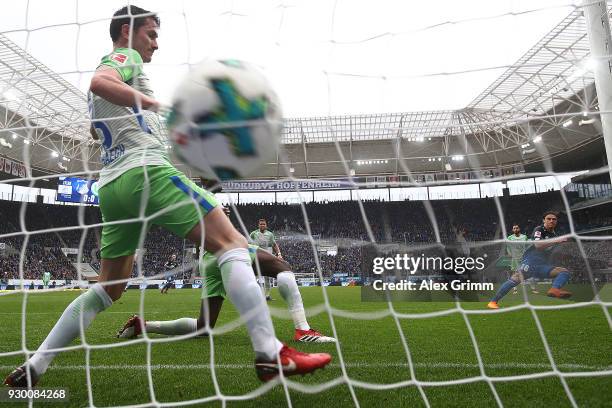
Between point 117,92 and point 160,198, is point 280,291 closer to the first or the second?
point 160,198

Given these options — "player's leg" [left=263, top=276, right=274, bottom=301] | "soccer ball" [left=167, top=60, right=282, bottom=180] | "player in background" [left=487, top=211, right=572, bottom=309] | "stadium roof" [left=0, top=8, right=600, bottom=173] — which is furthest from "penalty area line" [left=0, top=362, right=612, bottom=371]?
"player's leg" [left=263, top=276, right=274, bottom=301]

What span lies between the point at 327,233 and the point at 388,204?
4.84 metres

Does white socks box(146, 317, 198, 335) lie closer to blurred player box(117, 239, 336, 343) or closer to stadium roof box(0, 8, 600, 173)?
blurred player box(117, 239, 336, 343)

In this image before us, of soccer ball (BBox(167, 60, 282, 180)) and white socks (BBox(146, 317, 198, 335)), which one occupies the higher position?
soccer ball (BBox(167, 60, 282, 180))

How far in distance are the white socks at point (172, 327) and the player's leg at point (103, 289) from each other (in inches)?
52.9

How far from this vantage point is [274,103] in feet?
6.60

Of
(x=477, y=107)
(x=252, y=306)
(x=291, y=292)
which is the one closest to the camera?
(x=252, y=306)

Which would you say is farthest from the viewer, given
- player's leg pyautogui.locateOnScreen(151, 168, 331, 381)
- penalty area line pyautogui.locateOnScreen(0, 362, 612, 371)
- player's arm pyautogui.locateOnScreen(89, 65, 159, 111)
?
penalty area line pyautogui.locateOnScreen(0, 362, 612, 371)

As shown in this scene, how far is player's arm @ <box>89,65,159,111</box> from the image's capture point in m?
1.97

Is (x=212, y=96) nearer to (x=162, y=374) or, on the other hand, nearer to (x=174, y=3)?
(x=174, y=3)

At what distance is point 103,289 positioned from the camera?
240 cm

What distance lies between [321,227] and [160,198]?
29858 millimetres

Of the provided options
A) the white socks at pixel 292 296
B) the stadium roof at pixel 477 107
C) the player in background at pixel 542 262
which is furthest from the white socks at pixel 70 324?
the stadium roof at pixel 477 107

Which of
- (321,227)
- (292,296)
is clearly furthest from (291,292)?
(321,227)
